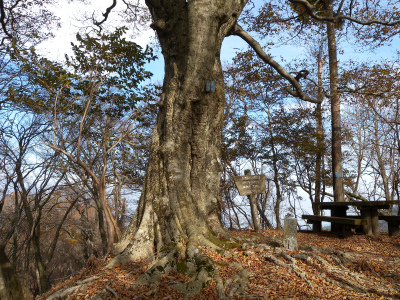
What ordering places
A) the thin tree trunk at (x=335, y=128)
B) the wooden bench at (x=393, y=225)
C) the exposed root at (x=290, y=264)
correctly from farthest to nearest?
the thin tree trunk at (x=335, y=128)
the wooden bench at (x=393, y=225)
the exposed root at (x=290, y=264)

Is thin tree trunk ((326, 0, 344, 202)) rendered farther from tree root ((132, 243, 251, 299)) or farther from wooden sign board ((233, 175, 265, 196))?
tree root ((132, 243, 251, 299))

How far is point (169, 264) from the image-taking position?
418 centimetres

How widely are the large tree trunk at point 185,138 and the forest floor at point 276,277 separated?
583mm

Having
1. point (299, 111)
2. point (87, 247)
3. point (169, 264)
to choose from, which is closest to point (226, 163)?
point (299, 111)

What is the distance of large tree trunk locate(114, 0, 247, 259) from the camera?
4.91 meters

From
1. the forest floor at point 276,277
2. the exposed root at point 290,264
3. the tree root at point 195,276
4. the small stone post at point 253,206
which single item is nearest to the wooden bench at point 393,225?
the forest floor at point 276,277

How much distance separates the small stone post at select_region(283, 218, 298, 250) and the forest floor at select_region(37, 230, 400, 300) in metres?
0.18

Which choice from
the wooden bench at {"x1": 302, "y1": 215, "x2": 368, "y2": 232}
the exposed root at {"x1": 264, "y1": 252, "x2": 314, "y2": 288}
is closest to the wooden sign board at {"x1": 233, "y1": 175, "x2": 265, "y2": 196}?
the wooden bench at {"x1": 302, "y1": 215, "x2": 368, "y2": 232}

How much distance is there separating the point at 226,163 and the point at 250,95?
120 inches

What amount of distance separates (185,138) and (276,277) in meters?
2.69

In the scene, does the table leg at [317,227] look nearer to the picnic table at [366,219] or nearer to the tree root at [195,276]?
the picnic table at [366,219]

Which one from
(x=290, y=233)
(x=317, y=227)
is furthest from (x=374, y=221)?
(x=290, y=233)

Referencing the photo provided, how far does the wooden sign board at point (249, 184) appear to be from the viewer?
6.96m

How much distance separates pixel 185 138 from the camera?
5.32 m
